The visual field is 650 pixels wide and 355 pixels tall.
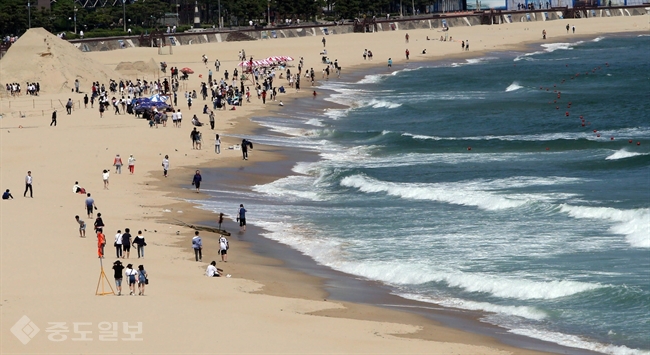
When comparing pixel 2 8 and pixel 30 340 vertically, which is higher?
pixel 2 8

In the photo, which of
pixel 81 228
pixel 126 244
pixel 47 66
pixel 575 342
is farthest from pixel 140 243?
pixel 47 66

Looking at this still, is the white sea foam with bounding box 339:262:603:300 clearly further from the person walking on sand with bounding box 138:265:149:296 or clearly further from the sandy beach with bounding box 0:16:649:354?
the person walking on sand with bounding box 138:265:149:296

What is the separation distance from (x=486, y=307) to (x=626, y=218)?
1016cm

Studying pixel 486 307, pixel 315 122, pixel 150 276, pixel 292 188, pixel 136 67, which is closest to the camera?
pixel 486 307

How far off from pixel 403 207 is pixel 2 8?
10438cm

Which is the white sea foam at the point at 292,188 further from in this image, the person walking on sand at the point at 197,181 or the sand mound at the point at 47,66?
the sand mound at the point at 47,66

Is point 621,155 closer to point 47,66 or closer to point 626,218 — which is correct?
point 626,218

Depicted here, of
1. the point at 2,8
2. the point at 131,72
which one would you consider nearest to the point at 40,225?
the point at 131,72

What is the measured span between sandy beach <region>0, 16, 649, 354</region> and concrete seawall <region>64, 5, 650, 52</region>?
67.8 metres

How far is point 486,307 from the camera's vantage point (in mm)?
26891

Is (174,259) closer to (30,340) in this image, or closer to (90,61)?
(30,340)

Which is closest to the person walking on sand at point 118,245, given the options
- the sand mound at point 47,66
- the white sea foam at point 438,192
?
the white sea foam at point 438,192

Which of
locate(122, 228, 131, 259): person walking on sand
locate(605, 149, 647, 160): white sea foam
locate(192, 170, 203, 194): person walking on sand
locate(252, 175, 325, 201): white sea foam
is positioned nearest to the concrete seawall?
locate(252, 175, 325, 201): white sea foam

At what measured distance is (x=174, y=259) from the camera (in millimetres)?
30312
